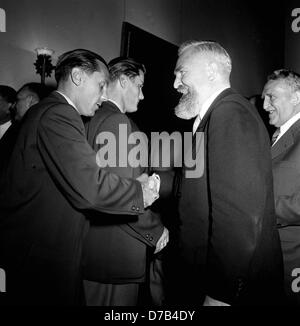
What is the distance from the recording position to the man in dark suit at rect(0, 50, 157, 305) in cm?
158

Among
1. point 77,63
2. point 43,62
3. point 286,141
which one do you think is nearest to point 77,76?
point 77,63

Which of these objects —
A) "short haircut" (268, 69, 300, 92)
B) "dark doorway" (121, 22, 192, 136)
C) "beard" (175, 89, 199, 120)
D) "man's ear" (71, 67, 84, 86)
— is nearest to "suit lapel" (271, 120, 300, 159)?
"short haircut" (268, 69, 300, 92)

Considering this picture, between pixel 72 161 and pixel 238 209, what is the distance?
2.54 feet

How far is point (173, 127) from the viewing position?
4.55 m

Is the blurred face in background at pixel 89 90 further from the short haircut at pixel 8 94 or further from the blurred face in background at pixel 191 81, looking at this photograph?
the short haircut at pixel 8 94

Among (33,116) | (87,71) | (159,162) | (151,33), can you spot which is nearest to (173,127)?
(151,33)

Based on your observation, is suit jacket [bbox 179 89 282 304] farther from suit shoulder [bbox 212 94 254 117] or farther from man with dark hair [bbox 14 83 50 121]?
man with dark hair [bbox 14 83 50 121]

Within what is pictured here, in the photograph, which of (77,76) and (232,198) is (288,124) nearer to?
(232,198)

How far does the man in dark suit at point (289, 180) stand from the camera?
2.00 meters

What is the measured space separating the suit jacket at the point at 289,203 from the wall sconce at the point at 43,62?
265 cm

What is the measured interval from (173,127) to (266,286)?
332cm

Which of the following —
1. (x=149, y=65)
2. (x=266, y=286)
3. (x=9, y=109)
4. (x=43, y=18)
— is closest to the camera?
(x=266, y=286)

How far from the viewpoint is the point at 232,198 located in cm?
128
